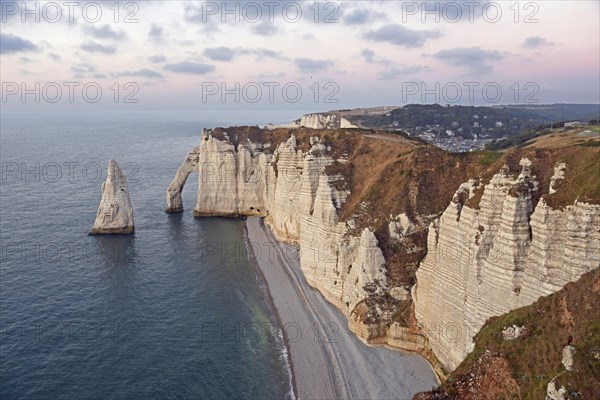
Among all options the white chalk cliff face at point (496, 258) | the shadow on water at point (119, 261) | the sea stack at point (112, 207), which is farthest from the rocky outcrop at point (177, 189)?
the white chalk cliff face at point (496, 258)

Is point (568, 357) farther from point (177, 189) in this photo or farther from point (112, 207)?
point (177, 189)

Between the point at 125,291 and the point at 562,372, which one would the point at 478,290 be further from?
the point at 125,291

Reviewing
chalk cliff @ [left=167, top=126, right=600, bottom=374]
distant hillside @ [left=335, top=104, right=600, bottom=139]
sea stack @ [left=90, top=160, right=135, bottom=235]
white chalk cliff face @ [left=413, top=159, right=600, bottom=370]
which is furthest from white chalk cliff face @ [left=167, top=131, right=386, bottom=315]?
distant hillside @ [left=335, top=104, right=600, bottom=139]

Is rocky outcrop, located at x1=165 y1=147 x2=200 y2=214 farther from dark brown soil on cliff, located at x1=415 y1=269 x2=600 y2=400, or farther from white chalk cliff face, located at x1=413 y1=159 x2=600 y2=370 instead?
dark brown soil on cliff, located at x1=415 y1=269 x2=600 y2=400

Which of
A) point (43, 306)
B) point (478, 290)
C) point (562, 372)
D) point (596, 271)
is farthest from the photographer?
point (43, 306)

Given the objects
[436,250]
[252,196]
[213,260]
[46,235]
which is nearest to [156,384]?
[436,250]

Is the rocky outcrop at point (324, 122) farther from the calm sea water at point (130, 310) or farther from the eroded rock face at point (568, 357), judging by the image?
the eroded rock face at point (568, 357)
